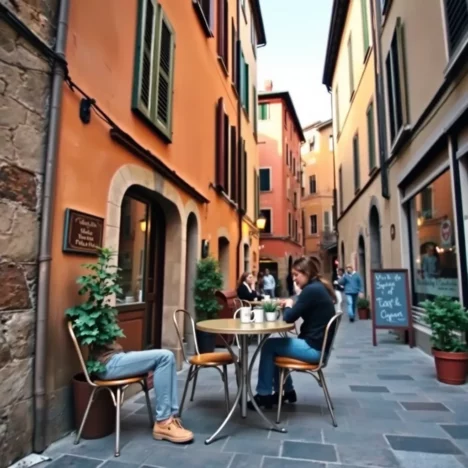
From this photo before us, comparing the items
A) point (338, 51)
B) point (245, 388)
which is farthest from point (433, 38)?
point (338, 51)

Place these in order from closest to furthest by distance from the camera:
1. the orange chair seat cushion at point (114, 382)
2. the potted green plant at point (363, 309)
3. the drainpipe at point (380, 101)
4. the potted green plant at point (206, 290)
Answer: the orange chair seat cushion at point (114, 382) → the potted green plant at point (206, 290) → the drainpipe at point (380, 101) → the potted green plant at point (363, 309)

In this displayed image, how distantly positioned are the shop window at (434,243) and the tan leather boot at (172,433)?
166 inches

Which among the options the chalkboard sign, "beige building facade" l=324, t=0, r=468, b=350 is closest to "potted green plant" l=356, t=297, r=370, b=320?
"beige building facade" l=324, t=0, r=468, b=350

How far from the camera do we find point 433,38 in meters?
5.59

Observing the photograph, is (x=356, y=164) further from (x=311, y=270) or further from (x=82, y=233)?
(x=82, y=233)

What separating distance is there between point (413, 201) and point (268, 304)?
16.1 feet

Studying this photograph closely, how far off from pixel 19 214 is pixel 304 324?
8.13 ft

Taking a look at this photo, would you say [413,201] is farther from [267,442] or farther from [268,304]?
[267,442]

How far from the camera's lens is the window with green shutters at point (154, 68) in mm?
4580

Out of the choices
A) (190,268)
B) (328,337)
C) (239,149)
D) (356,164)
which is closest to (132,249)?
(190,268)

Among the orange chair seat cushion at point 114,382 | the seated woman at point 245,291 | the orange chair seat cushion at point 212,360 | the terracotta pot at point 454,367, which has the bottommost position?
the terracotta pot at point 454,367

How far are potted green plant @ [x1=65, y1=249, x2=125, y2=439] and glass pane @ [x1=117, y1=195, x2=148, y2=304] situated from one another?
139 cm

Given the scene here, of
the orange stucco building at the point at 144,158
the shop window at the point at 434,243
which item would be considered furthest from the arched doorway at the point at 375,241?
the orange stucco building at the point at 144,158

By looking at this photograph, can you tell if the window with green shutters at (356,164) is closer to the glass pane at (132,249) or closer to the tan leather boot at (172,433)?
the glass pane at (132,249)
